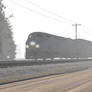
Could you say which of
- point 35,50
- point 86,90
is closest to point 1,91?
point 86,90

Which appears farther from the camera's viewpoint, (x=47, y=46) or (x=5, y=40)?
(x=5, y=40)

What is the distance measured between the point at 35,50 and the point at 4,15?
88.8 ft

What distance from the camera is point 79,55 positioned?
5094 centimetres

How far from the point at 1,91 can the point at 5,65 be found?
10131 mm

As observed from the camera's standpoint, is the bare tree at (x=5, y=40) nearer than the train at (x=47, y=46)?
No

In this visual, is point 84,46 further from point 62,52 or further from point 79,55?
point 62,52

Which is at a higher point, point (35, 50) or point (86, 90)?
point (35, 50)

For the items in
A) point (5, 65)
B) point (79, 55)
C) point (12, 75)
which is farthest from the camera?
point (79, 55)

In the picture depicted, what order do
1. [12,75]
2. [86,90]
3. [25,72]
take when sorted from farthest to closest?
[25,72] → [12,75] → [86,90]

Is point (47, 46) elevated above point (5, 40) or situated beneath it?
Result: situated beneath

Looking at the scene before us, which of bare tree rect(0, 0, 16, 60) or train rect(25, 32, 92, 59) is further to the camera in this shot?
bare tree rect(0, 0, 16, 60)

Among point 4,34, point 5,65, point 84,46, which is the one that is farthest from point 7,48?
point 5,65

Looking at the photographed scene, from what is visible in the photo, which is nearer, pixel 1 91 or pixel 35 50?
pixel 1 91

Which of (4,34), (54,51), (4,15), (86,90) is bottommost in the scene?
(86,90)
